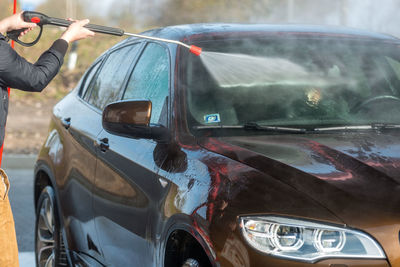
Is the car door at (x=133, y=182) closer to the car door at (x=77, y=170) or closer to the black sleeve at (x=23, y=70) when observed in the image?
the car door at (x=77, y=170)

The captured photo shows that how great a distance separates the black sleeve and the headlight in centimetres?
115

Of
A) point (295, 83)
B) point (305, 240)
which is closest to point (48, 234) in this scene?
point (295, 83)

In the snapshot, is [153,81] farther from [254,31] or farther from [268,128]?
[268,128]

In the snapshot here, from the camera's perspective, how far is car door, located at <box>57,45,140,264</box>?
14.3 ft

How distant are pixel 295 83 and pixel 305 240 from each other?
1553 millimetres

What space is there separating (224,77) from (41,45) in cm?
1980

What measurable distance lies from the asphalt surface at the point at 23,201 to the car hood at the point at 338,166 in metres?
2.94

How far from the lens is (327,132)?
142 inches

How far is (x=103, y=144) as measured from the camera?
13.9 ft

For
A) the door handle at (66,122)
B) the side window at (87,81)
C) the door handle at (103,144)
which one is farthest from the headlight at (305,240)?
the side window at (87,81)

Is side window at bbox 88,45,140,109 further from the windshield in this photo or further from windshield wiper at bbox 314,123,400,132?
windshield wiper at bbox 314,123,400,132

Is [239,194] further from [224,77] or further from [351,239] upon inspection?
[224,77]

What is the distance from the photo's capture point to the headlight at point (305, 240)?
2594 mm

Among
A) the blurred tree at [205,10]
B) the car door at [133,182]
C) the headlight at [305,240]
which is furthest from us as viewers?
the blurred tree at [205,10]
